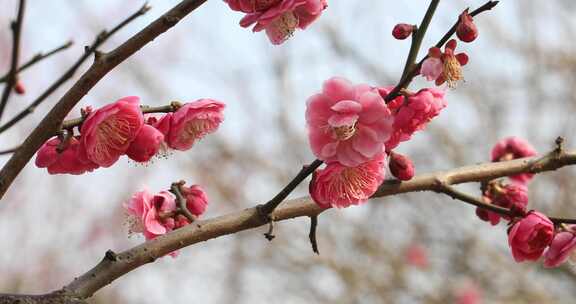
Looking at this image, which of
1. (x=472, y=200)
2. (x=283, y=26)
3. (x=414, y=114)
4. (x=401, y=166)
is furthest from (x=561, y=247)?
(x=283, y=26)

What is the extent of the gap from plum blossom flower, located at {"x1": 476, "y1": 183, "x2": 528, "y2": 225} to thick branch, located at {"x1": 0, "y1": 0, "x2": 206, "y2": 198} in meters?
0.97

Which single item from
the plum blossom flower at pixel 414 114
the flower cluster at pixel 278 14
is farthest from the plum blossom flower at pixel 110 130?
the plum blossom flower at pixel 414 114

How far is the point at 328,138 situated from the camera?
141 centimetres

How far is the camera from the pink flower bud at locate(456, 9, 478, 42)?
4.79ft

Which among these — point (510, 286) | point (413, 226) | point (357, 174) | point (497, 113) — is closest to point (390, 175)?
point (357, 174)

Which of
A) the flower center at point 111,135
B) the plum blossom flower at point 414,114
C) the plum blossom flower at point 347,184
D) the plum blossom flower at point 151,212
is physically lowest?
the plum blossom flower at point 347,184

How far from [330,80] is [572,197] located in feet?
19.2

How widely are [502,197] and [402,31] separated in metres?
0.58

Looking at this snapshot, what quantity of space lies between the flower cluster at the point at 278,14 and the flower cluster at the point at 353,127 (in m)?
0.14

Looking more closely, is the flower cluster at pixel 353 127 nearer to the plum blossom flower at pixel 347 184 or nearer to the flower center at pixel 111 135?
the plum blossom flower at pixel 347 184

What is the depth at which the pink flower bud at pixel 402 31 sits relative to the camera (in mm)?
1522

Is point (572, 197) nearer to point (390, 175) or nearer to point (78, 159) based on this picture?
point (390, 175)

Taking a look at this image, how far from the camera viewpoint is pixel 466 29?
1.46m

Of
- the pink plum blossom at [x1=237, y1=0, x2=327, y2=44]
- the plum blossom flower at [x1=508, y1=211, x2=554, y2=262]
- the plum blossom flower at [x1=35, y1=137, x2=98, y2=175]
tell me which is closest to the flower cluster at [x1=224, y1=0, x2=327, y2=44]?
the pink plum blossom at [x1=237, y1=0, x2=327, y2=44]
